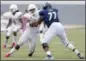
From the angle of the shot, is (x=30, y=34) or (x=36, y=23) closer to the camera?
(x=36, y=23)

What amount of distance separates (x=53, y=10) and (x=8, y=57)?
7.14 ft

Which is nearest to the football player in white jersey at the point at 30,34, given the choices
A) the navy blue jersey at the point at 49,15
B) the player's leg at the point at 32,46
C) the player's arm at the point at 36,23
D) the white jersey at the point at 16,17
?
the player's leg at the point at 32,46

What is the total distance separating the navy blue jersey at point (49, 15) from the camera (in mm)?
13602

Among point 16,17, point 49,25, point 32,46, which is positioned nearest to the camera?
point 49,25

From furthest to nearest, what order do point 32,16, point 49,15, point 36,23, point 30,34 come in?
point 32,16 < point 30,34 < point 36,23 < point 49,15

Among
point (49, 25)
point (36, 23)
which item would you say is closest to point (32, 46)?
point (36, 23)

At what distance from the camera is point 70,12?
3441cm

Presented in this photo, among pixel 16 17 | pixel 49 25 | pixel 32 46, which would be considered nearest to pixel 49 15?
pixel 49 25

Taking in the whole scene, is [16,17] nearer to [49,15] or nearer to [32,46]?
[32,46]

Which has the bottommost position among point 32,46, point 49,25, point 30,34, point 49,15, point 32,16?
point 32,46

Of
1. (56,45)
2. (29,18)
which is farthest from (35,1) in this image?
(29,18)

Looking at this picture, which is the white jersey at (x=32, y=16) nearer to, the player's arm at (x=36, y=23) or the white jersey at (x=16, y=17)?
the player's arm at (x=36, y=23)

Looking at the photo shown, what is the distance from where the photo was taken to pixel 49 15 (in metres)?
13.6

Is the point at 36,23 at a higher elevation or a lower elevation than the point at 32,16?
lower
